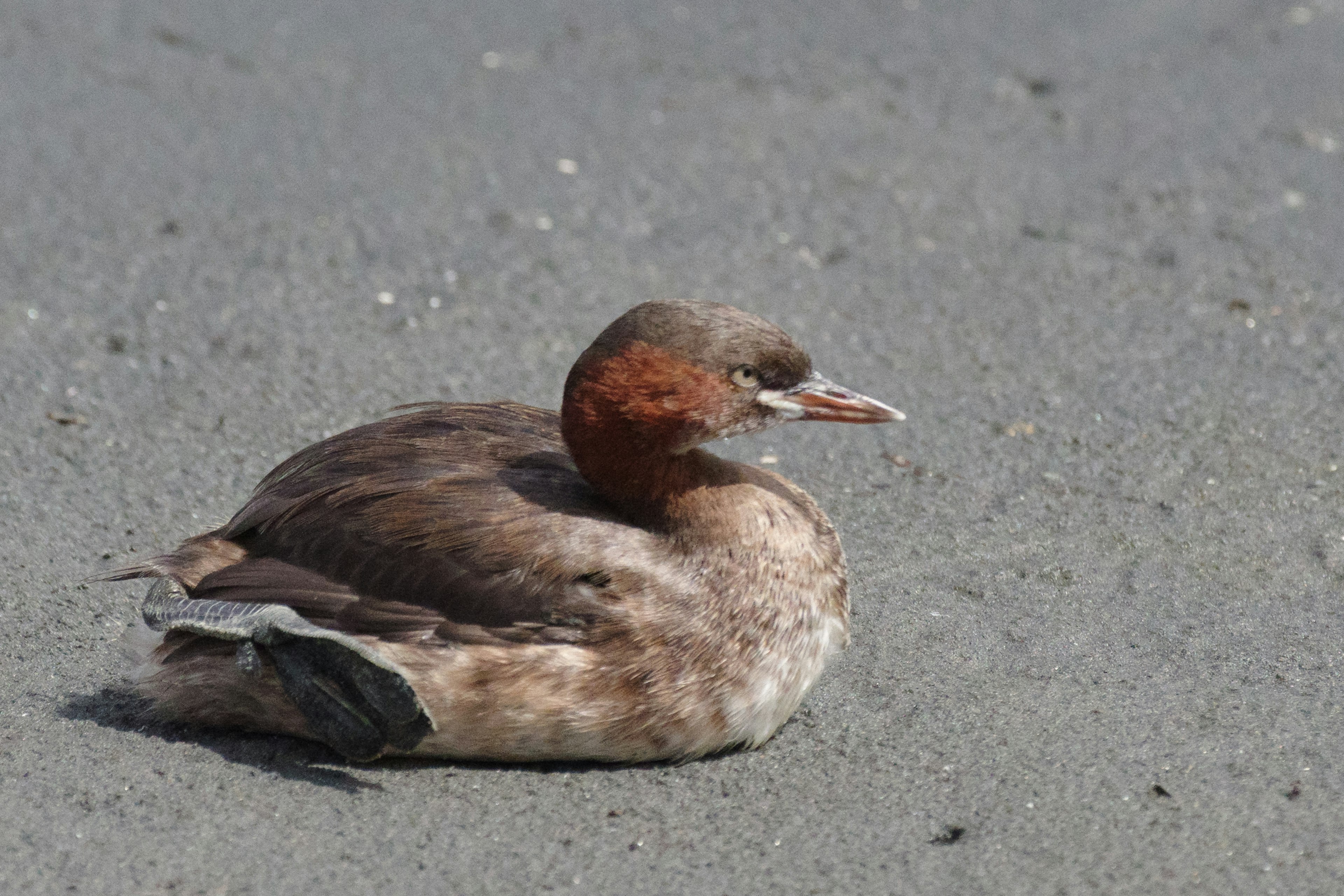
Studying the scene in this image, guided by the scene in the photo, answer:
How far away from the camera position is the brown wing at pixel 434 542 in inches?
159

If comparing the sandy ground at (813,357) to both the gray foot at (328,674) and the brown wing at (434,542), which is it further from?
the brown wing at (434,542)

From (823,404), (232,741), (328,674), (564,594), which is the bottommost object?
(232,741)

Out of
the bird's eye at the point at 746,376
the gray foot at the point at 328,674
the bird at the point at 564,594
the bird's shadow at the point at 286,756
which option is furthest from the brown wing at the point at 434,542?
the bird's eye at the point at 746,376

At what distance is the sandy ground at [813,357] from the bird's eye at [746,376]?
3.36 ft

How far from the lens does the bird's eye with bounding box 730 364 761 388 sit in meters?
4.06

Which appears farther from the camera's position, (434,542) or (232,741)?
(232,741)

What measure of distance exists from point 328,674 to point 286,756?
36 cm

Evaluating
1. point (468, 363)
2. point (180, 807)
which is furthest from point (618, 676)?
point (468, 363)

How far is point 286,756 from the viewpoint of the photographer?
13.8 ft

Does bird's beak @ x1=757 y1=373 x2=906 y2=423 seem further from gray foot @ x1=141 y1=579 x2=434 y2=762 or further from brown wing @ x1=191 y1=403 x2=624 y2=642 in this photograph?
gray foot @ x1=141 y1=579 x2=434 y2=762

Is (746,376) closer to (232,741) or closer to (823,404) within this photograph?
(823,404)

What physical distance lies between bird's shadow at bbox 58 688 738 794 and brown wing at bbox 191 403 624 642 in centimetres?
37

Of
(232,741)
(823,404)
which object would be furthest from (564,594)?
(232,741)

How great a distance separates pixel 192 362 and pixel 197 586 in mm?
2377
